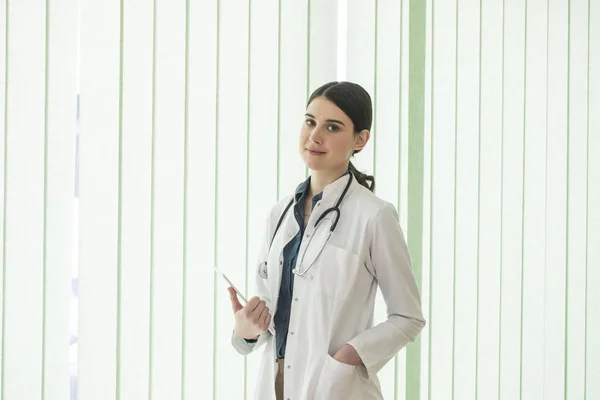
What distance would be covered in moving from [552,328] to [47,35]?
2.23 metres

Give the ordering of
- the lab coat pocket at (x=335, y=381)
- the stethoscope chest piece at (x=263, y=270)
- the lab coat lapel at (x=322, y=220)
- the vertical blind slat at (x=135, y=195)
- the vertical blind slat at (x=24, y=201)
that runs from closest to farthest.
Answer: the lab coat pocket at (x=335, y=381) → the lab coat lapel at (x=322, y=220) → the stethoscope chest piece at (x=263, y=270) → the vertical blind slat at (x=24, y=201) → the vertical blind slat at (x=135, y=195)

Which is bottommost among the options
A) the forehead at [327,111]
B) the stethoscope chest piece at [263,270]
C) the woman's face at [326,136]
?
the stethoscope chest piece at [263,270]

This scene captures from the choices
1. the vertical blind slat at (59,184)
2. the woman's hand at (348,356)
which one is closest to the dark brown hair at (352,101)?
the woman's hand at (348,356)

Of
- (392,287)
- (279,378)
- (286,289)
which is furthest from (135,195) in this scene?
(392,287)

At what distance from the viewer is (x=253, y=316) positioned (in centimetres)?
153

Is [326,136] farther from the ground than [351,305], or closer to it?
farther from the ground

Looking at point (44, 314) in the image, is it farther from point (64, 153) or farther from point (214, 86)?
point (214, 86)

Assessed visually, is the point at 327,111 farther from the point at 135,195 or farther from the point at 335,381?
the point at 135,195

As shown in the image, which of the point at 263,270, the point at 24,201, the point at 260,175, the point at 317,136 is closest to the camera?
the point at 317,136

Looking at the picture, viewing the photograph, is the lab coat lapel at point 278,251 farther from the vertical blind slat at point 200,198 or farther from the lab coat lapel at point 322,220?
the vertical blind slat at point 200,198

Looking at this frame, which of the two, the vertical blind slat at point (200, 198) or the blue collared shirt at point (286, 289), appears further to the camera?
the vertical blind slat at point (200, 198)

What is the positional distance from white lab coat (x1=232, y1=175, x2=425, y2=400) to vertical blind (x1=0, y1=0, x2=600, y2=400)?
617mm

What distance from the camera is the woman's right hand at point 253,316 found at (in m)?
1.54

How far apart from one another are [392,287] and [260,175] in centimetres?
79
